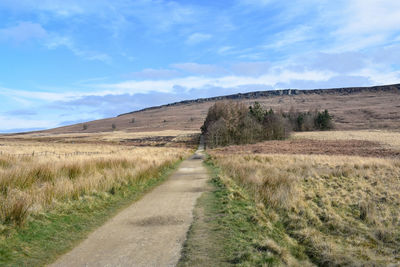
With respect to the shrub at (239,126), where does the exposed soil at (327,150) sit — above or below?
below

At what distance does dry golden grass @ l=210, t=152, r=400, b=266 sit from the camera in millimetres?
7734

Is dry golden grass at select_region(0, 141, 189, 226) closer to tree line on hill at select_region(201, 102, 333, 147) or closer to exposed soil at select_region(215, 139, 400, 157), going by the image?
exposed soil at select_region(215, 139, 400, 157)

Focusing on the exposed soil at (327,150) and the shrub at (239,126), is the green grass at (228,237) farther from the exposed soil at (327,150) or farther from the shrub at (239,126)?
the shrub at (239,126)

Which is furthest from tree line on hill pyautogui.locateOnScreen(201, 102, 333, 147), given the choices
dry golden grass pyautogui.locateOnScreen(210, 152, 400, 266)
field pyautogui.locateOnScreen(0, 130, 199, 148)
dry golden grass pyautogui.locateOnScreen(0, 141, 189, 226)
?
dry golden grass pyautogui.locateOnScreen(0, 141, 189, 226)

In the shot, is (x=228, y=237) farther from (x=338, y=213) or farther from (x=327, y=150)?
(x=327, y=150)

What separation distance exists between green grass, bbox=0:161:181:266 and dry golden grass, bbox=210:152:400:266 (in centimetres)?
501

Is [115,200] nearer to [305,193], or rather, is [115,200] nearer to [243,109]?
[305,193]

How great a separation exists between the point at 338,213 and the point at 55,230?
955 cm

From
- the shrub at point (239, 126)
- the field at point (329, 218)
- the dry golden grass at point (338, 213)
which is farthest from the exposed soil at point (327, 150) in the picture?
the field at point (329, 218)

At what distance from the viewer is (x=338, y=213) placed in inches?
468

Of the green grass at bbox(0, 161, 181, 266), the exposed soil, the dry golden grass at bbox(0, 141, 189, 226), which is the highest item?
the dry golden grass at bbox(0, 141, 189, 226)

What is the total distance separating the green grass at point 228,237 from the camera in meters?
5.89

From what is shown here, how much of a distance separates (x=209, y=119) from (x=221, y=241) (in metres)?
66.0

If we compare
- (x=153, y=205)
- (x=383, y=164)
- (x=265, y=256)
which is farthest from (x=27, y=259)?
(x=383, y=164)
